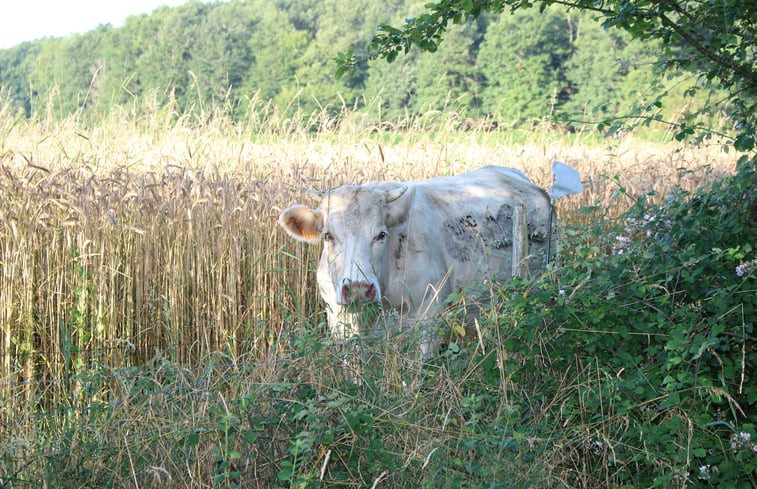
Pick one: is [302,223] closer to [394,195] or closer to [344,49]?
[394,195]

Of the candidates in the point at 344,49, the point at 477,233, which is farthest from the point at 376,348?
the point at 344,49

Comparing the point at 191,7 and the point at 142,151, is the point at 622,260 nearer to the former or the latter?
the point at 142,151

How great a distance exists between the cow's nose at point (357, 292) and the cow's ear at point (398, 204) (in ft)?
2.06

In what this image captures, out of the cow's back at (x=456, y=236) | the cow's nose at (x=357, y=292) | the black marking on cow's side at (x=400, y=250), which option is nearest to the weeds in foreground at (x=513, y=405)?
the cow's nose at (x=357, y=292)

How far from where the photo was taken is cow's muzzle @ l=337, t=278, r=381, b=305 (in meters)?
4.47

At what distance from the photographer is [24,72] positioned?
4575 cm

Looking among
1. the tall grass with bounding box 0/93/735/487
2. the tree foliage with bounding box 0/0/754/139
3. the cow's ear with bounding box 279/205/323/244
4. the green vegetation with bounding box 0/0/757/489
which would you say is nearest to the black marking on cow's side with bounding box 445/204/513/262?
the green vegetation with bounding box 0/0/757/489

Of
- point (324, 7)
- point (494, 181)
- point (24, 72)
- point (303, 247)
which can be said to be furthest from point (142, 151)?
point (324, 7)

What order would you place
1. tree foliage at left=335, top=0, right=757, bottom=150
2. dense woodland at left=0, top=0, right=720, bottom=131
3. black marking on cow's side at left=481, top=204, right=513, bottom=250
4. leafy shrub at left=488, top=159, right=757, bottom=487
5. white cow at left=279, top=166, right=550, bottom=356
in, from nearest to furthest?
leafy shrub at left=488, top=159, right=757, bottom=487, tree foliage at left=335, top=0, right=757, bottom=150, white cow at left=279, top=166, right=550, bottom=356, black marking on cow's side at left=481, top=204, right=513, bottom=250, dense woodland at left=0, top=0, right=720, bottom=131

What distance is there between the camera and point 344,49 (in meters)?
44.7

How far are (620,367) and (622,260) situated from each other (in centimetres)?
59

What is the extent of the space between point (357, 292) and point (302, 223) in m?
0.93

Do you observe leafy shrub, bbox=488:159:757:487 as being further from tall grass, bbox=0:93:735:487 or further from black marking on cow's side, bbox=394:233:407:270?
black marking on cow's side, bbox=394:233:407:270

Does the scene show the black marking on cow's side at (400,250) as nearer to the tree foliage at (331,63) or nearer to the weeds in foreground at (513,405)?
the weeds in foreground at (513,405)
